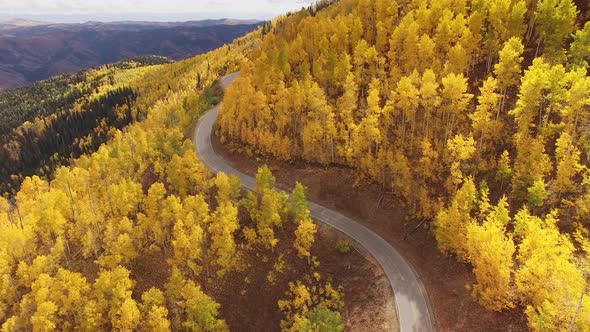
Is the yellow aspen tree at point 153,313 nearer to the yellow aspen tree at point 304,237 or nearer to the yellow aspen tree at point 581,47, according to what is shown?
the yellow aspen tree at point 304,237

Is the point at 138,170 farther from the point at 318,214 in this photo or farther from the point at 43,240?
the point at 318,214

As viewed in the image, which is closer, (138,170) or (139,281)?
(139,281)

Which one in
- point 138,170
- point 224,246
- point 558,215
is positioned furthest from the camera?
point 138,170

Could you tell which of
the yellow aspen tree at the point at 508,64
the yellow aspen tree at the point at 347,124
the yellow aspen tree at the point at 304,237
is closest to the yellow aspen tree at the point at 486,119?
the yellow aspen tree at the point at 508,64

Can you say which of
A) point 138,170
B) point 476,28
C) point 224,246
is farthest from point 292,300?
point 476,28

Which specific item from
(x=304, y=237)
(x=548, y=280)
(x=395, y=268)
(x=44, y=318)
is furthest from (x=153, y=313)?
(x=548, y=280)

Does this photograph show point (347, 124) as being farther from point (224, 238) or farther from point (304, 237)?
point (224, 238)
